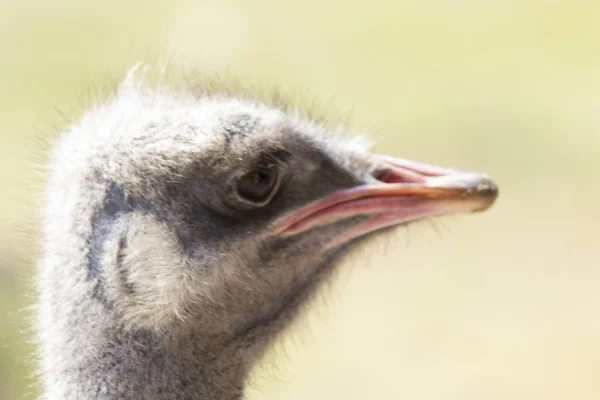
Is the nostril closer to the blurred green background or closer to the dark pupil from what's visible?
the dark pupil

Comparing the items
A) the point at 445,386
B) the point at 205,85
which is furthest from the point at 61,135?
the point at 445,386

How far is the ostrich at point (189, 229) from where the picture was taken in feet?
4.46

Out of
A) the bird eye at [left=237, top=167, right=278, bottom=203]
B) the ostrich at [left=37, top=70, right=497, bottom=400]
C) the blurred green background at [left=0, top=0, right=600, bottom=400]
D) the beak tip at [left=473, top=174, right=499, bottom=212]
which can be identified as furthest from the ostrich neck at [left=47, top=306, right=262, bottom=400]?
the blurred green background at [left=0, top=0, right=600, bottom=400]

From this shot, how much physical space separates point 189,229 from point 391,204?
12.7 inches

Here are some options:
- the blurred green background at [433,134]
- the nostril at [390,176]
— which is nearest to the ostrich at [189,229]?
the nostril at [390,176]

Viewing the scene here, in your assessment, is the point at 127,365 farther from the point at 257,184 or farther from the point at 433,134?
the point at 433,134

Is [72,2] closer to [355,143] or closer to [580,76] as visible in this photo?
[580,76]

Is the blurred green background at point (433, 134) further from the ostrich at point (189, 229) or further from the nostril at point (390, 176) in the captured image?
the nostril at point (390, 176)

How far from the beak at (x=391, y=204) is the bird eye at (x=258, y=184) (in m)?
0.05

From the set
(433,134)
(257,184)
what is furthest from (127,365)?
(433,134)

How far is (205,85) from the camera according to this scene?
1.63 meters

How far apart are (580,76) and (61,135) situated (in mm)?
4343

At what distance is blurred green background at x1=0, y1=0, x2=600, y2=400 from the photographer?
11.8ft

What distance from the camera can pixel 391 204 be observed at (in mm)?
1446
